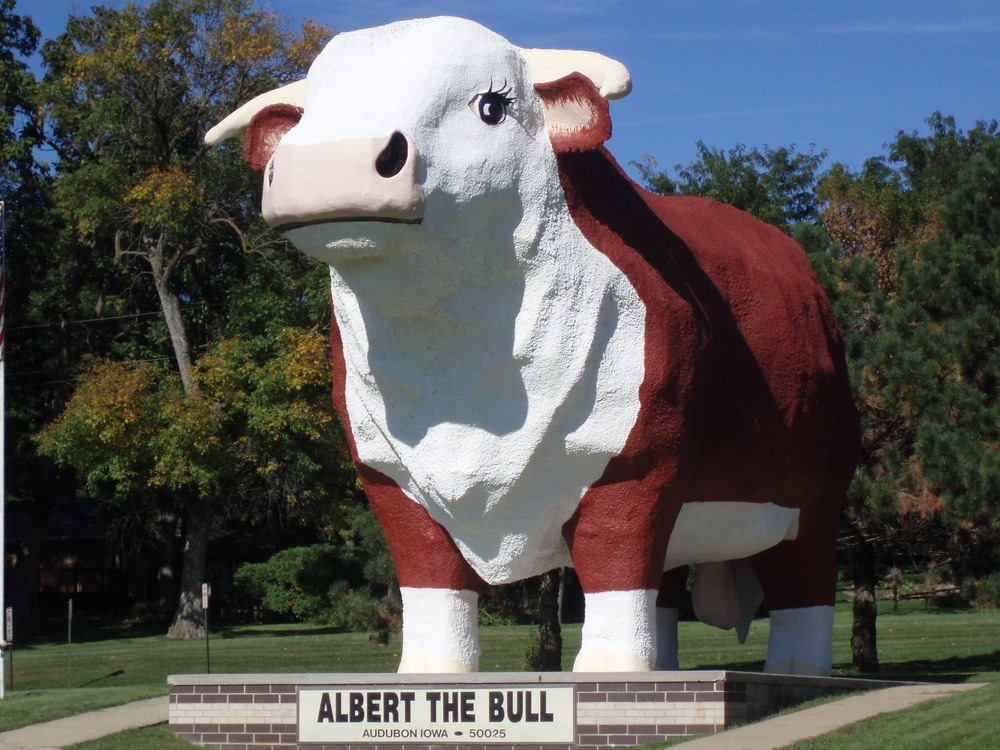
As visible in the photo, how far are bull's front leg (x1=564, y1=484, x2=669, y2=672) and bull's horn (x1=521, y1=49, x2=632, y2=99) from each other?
1.95 meters

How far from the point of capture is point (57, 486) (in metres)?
29.0

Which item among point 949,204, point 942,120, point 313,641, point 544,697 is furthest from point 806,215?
point 544,697

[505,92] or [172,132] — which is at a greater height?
[172,132]

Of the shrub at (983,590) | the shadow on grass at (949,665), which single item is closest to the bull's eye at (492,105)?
the shrub at (983,590)

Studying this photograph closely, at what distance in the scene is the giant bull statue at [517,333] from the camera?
6.93 m

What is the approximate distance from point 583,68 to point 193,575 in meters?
20.1

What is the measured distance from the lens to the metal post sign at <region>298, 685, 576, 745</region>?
7.69 meters

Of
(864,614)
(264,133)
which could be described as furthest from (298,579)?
(264,133)

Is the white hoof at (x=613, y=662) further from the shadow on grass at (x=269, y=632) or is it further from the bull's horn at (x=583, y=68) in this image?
the shadow on grass at (x=269, y=632)

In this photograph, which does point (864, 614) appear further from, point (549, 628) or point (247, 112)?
point (247, 112)

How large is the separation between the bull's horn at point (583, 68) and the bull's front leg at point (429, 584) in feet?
7.45

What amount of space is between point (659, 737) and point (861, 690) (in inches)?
93.3

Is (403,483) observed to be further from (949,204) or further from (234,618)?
(234,618)

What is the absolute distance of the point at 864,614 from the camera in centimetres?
1489
